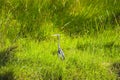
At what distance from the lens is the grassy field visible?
4.57 metres

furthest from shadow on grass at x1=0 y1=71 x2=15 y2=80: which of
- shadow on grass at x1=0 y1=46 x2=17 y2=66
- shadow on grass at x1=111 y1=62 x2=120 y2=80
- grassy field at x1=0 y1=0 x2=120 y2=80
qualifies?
shadow on grass at x1=111 y1=62 x2=120 y2=80

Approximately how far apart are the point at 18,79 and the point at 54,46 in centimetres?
95

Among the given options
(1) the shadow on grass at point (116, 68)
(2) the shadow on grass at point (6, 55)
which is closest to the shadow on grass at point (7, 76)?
(2) the shadow on grass at point (6, 55)

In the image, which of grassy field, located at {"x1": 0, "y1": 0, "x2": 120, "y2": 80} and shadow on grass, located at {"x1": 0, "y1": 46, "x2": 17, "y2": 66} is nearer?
grassy field, located at {"x1": 0, "y1": 0, "x2": 120, "y2": 80}

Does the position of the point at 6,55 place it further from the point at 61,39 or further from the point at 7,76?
the point at 61,39

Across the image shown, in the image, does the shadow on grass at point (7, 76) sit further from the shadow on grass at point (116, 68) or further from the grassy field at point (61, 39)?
Answer: the shadow on grass at point (116, 68)

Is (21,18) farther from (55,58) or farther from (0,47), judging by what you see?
(55,58)

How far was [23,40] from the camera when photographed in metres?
5.44

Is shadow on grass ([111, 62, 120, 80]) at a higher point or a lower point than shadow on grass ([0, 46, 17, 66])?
lower

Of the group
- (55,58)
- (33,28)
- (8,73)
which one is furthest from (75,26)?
(8,73)

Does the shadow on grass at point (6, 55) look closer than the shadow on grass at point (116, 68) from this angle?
No

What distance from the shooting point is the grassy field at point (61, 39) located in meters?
4.57

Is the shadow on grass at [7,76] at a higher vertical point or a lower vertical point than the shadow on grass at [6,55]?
lower

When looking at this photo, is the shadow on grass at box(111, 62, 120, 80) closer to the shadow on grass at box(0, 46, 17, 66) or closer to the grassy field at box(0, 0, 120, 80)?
the grassy field at box(0, 0, 120, 80)
